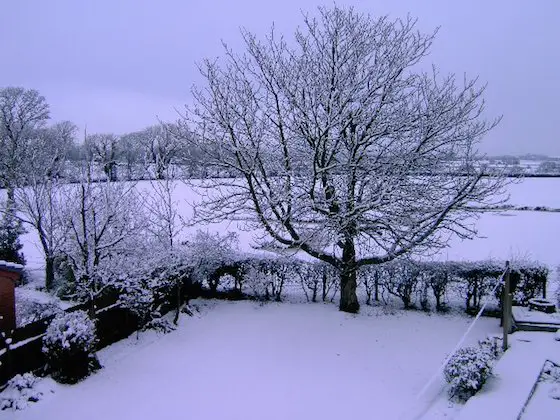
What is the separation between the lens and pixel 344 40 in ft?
34.1

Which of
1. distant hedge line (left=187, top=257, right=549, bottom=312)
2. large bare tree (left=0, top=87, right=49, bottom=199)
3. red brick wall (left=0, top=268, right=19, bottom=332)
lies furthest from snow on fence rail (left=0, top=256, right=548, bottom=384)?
large bare tree (left=0, top=87, right=49, bottom=199)

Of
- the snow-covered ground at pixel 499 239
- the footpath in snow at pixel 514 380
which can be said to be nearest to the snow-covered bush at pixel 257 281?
the snow-covered ground at pixel 499 239

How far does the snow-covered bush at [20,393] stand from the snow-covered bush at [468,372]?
22.5 ft

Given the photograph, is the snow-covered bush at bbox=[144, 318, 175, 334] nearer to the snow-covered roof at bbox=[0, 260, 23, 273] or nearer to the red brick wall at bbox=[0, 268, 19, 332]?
the red brick wall at bbox=[0, 268, 19, 332]

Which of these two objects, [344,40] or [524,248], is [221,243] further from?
[524,248]

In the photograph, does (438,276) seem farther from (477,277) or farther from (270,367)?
(270,367)

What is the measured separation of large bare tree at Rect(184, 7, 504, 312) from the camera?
33.1 ft

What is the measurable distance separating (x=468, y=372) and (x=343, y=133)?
6159 mm

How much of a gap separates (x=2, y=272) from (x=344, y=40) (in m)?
9.57

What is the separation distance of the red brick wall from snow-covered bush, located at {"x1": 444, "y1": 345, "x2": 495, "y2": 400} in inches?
355

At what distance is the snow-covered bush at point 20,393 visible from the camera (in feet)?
21.7

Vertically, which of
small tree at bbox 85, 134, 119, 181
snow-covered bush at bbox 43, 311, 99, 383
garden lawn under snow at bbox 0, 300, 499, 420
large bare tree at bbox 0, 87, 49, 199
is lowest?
garden lawn under snow at bbox 0, 300, 499, 420

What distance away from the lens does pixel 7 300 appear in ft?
30.3

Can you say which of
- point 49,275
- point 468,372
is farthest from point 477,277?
point 49,275
